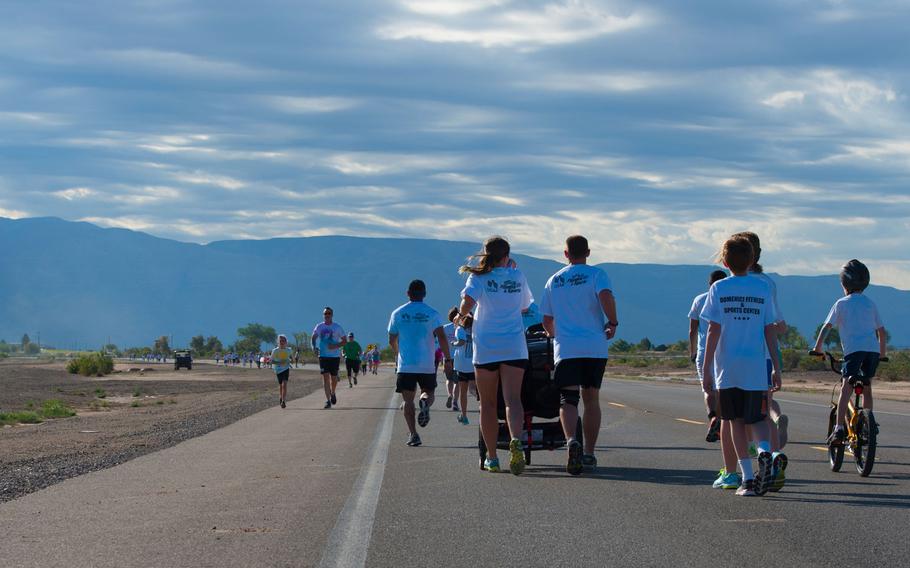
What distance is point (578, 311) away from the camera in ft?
37.3

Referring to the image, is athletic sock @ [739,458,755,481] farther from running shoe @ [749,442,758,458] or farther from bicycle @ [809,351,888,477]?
bicycle @ [809,351,888,477]

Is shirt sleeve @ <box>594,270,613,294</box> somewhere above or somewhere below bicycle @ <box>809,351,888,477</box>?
above

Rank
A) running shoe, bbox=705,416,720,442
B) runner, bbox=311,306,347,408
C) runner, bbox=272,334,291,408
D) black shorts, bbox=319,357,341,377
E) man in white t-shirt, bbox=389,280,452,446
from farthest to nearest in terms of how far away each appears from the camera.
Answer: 1. runner, bbox=272,334,291,408
2. black shorts, bbox=319,357,341,377
3. runner, bbox=311,306,347,408
4. man in white t-shirt, bbox=389,280,452,446
5. running shoe, bbox=705,416,720,442

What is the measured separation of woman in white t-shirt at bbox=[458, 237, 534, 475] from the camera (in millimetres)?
11359

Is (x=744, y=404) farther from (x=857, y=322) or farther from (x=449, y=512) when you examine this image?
(x=857, y=322)

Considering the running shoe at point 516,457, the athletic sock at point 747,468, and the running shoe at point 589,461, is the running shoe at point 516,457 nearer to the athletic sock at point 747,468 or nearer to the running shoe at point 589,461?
the running shoe at point 589,461

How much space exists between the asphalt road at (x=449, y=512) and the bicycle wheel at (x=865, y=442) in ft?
0.54

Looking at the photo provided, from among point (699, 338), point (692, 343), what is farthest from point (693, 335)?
point (699, 338)

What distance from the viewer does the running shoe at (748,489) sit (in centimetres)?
970

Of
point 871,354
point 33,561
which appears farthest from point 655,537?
point 871,354

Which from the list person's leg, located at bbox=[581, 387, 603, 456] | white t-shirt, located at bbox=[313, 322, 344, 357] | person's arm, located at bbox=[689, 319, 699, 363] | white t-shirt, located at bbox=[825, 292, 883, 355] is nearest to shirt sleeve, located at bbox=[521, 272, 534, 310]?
person's leg, located at bbox=[581, 387, 603, 456]

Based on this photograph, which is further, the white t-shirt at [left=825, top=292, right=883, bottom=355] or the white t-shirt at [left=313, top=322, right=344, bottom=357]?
the white t-shirt at [left=313, top=322, right=344, bottom=357]

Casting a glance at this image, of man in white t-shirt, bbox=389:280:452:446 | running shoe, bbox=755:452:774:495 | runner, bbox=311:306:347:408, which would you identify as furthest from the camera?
runner, bbox=311:306:347:408

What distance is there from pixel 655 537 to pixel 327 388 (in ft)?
61.5
